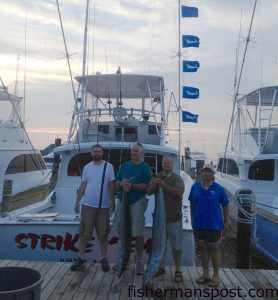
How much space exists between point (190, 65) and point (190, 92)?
0.66 m

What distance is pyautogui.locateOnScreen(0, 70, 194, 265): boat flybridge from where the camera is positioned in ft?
18.0

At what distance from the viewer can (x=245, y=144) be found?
1077 cm

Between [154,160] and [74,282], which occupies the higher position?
[154,160]

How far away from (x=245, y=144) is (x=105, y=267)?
23.1 feet

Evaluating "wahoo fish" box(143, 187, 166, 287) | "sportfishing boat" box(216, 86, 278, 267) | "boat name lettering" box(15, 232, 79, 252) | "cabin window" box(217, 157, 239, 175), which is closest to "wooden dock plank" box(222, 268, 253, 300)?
"wahoo fish" box(143, 187, 166, 287)

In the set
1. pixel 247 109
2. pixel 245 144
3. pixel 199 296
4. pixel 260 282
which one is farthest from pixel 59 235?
pixel 247 109


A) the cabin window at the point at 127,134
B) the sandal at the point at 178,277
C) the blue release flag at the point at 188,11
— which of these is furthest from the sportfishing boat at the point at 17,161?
the sandal at the point at 178,277

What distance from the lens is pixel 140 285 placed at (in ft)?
14.1

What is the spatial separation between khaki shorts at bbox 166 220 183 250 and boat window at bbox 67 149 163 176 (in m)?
3.00

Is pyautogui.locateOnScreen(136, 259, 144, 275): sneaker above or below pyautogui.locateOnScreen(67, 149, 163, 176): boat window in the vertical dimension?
below

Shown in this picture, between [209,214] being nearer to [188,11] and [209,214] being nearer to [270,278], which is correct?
[270,278]

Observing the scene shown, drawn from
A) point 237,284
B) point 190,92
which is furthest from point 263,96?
point 237,284

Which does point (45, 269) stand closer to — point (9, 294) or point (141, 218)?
point (141, 218)

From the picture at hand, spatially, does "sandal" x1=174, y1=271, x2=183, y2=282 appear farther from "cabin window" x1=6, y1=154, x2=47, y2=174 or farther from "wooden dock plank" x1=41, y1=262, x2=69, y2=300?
"cabin window" x1=6, y1=154, x2=47, y2=174
